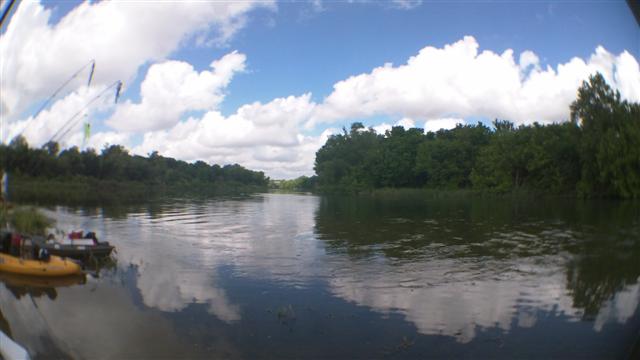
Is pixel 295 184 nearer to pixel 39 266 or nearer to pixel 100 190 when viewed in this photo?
pixel 100 190

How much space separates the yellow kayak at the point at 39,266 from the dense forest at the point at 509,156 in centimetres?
110

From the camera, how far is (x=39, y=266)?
1.54 meters

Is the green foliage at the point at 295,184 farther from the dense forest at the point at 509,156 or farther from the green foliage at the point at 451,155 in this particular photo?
the green foliage at the point at 451,155

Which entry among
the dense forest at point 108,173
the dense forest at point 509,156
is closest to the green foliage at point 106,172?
the dense forest at point 108,173

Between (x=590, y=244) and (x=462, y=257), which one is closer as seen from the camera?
(x=590, y=244)

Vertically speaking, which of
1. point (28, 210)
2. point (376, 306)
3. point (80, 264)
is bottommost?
point (376, 306)

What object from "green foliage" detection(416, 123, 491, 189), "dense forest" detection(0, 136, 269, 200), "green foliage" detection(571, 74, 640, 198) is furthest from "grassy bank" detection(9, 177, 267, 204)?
"green foliage" detection(571, 74, 640, 198)

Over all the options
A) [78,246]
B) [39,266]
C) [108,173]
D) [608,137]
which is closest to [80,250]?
[78,246]

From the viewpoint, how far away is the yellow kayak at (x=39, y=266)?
4.88ft

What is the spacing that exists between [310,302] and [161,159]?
3.62 ft

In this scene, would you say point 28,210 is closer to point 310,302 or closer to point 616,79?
point 310,302

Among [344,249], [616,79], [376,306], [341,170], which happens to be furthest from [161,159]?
[616,79]

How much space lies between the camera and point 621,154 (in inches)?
56.5

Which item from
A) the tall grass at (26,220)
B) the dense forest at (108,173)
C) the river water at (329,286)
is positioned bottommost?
the river water at (329,286)
